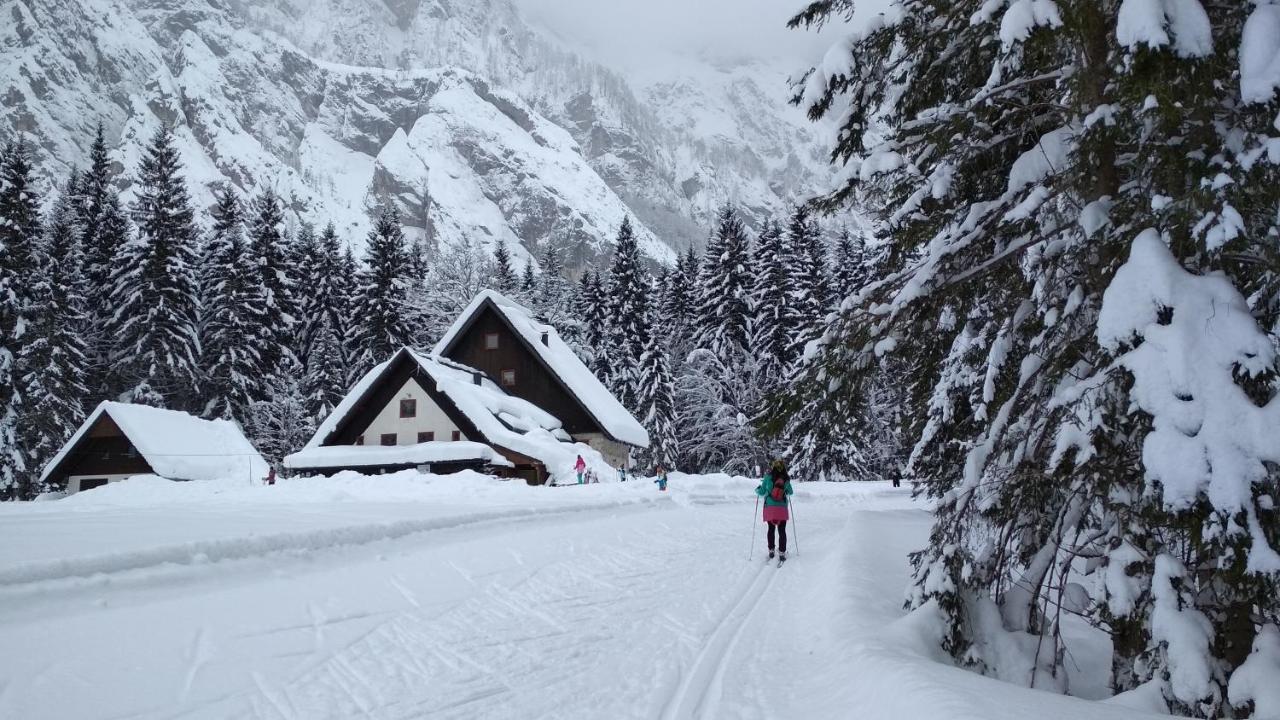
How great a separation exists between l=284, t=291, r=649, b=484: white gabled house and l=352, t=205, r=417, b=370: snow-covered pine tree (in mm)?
10446

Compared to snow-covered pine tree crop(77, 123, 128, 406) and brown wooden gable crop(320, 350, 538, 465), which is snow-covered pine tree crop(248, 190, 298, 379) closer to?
snow-covered pine tree crop(77, 123, 128, 406)

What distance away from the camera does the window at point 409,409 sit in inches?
1184

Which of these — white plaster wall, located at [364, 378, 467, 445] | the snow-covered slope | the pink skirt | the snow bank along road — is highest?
the snow-covered slope

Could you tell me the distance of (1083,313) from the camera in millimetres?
4816

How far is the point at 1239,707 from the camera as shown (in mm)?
3529

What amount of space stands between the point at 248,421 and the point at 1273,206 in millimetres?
48122

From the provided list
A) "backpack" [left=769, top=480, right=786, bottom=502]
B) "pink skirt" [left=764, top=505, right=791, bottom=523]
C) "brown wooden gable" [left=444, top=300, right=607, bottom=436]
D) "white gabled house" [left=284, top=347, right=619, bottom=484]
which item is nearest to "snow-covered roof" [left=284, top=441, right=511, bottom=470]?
"white gabled house" [left=284, top=347, right=619, bottom=484]

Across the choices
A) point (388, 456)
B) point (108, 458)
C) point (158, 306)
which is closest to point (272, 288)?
point (158, 306)

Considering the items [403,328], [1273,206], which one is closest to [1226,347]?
[1273,206]

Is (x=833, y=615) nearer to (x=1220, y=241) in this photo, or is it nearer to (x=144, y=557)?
(x=1220, y=241)

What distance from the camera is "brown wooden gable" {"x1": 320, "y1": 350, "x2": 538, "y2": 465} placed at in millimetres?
29094

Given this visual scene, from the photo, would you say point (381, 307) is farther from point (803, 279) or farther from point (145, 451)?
point (803, 279)

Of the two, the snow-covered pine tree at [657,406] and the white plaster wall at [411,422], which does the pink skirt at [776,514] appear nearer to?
the white plaster wall at [411,422]

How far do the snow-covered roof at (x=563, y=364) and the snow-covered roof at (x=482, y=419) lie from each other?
2.70 meters
